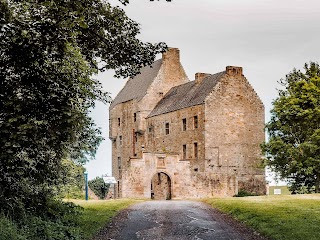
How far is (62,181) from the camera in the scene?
17484mm

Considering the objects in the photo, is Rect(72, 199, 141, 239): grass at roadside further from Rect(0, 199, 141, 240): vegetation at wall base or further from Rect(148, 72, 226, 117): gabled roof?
Rect(148, 72, 226, 117): gabled roof

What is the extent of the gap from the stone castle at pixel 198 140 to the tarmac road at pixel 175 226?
19.4m

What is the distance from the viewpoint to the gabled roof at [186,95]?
51.8 m

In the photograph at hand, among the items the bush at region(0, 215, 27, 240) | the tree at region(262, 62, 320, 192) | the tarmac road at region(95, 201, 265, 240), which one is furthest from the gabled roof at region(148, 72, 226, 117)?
the bush at region(0, 215, 27, 240)

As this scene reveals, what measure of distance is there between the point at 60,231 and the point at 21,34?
608cm

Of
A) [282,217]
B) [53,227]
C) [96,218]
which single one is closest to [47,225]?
[53,227]

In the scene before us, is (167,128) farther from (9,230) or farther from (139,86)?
(9,230)

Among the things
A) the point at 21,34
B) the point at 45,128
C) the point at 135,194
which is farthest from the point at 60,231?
the point at 135,194

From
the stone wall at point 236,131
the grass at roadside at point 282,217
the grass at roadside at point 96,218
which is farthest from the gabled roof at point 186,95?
the grass at roadside at point 96,218

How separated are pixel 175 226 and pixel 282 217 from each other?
444 cm

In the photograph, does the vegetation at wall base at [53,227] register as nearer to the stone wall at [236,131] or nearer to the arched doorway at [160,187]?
the stone wall at [236,131]

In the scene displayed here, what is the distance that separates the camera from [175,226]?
20.0m

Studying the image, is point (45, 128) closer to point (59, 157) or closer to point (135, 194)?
point (59, 157)

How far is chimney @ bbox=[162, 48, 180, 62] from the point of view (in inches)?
2422
